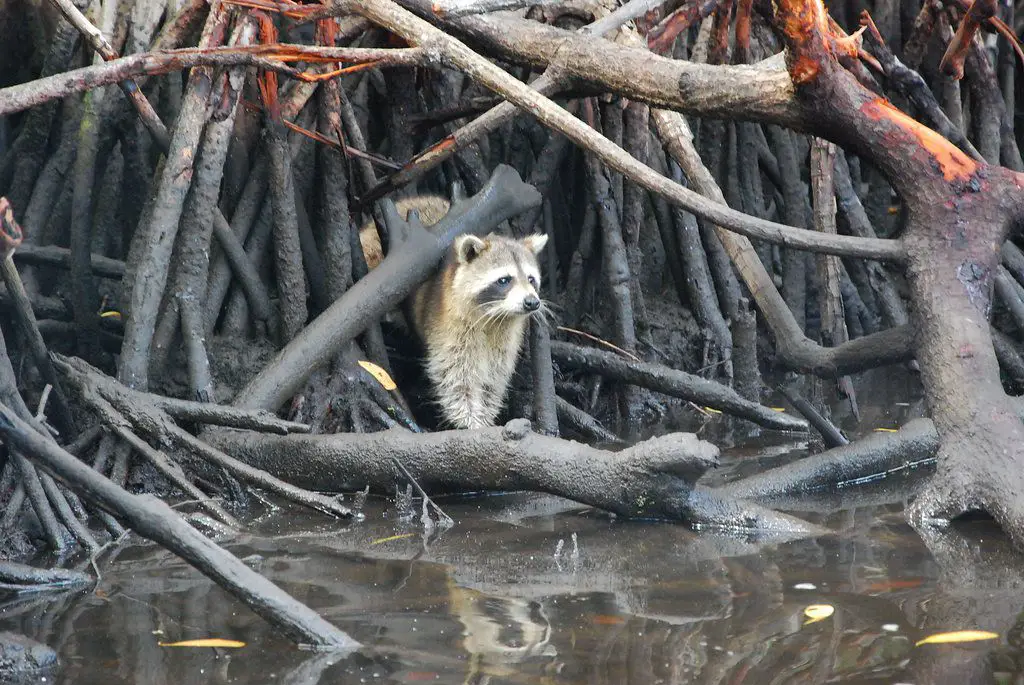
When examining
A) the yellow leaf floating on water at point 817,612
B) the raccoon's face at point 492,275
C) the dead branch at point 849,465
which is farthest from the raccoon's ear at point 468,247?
the yellow leaf floating on water at point 817,612

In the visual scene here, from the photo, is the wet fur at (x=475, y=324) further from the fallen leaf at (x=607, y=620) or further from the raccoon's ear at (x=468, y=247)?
the fallen leaf at (x=607, y=620)

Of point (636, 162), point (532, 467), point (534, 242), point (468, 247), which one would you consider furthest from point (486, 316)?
point (636, 162)

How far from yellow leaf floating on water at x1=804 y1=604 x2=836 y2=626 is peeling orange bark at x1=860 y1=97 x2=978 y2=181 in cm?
175

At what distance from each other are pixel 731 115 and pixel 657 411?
291 centimetres

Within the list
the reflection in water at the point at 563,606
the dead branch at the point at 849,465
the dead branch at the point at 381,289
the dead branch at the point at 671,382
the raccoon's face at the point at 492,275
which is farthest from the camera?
the raccoon's face at the point at 492,275

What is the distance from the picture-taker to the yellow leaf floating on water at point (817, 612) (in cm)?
357

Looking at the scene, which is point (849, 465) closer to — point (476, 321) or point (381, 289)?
point (476, 321)

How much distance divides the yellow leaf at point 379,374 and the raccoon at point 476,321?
1.77 feet

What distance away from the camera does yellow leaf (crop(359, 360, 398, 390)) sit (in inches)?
237

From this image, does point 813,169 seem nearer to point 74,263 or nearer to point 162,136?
point 162,136

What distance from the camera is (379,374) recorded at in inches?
238

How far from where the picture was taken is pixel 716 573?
4117 mm

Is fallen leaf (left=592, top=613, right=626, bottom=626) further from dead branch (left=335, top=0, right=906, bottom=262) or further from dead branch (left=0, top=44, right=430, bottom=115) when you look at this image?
dead branch (left=0, top=44, right=430, bottom=115)

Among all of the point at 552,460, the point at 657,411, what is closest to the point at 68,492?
the point at 552,460
